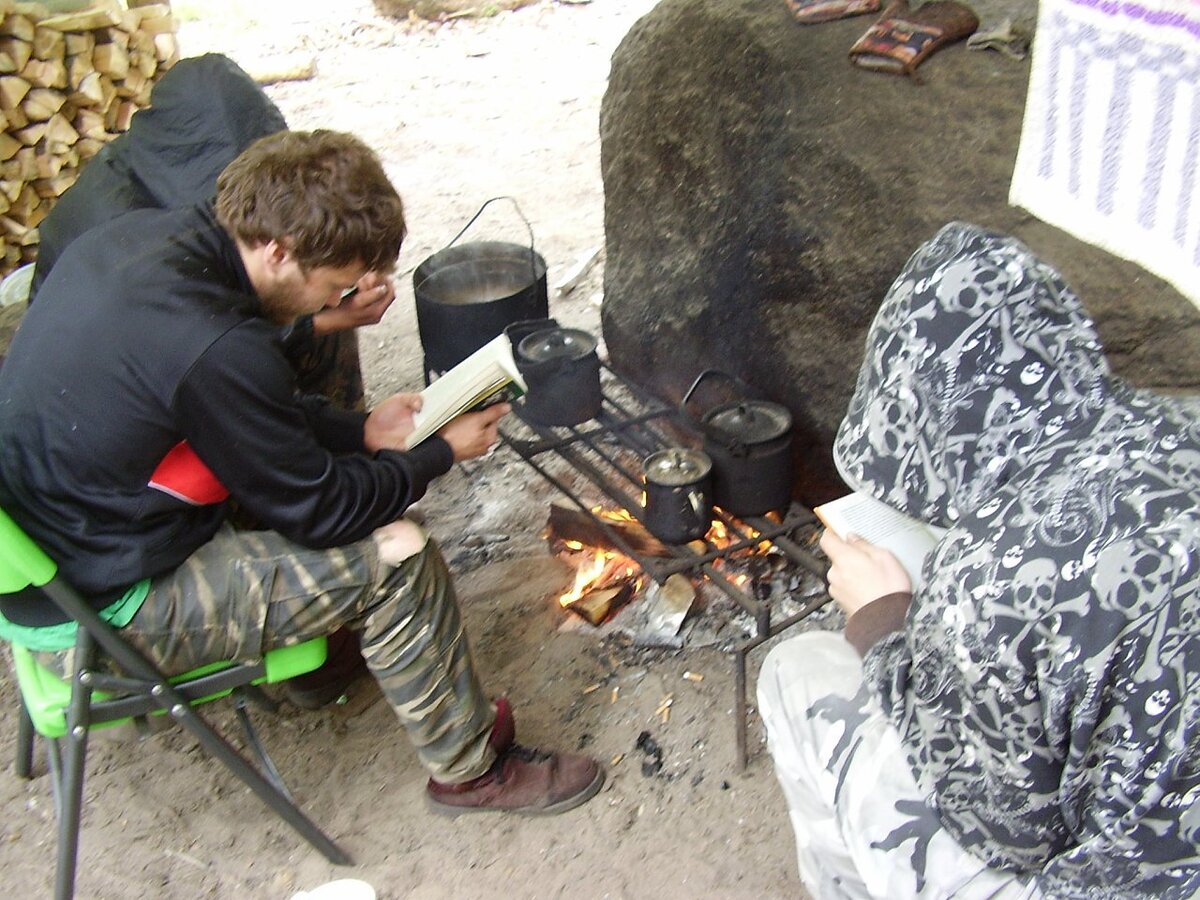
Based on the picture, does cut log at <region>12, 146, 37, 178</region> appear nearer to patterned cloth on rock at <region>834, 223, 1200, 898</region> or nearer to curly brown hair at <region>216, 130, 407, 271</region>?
curly brown hair at <region>216, 130, 407, 271</region>

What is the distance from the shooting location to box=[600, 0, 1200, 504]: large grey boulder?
2.34 m

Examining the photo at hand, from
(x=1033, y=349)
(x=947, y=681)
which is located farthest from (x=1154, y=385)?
(x=947, y=681)

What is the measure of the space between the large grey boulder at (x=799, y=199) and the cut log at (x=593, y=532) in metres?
0.48

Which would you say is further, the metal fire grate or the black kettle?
the black kettle

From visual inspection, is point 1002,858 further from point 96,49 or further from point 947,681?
point 96,49

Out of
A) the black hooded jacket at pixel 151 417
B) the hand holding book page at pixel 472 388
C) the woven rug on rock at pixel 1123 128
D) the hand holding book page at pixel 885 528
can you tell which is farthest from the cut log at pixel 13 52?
the woven rug on rock at pixel 1123 128

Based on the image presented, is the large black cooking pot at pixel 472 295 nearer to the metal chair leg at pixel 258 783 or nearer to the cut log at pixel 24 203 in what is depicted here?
the metal chair leg at pixel 258 783

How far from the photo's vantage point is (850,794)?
65.2 inches

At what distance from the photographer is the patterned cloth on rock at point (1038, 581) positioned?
3.67ft

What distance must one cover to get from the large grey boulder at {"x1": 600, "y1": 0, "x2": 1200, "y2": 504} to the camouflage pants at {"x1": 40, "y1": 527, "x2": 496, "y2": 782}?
121 centimetres

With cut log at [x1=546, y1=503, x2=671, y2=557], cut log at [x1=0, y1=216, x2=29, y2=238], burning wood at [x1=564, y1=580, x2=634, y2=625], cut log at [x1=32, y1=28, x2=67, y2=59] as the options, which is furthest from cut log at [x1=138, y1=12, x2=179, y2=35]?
burning wood at [x1=564, y1=580, x2=634, y2=625]

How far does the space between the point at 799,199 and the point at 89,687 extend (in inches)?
78.8

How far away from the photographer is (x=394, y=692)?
7.50 feet

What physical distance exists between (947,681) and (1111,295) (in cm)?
121
